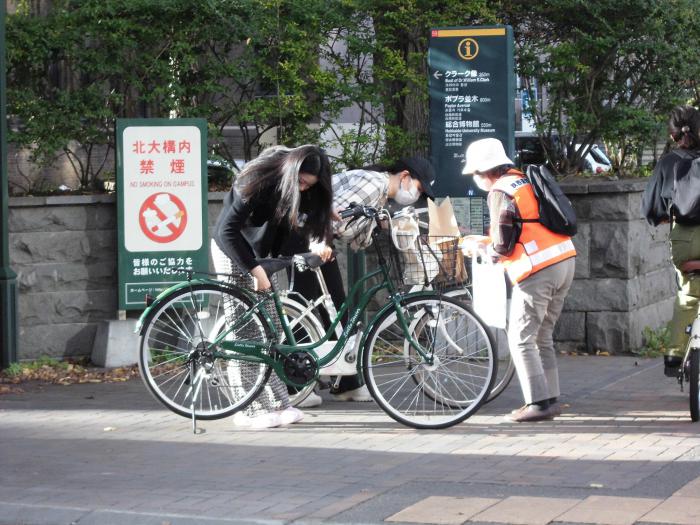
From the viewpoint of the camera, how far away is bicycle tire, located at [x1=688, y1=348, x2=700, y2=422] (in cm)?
748

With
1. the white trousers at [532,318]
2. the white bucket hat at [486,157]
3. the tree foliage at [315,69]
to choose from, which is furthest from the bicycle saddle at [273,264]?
the tree foliage at [315,69]

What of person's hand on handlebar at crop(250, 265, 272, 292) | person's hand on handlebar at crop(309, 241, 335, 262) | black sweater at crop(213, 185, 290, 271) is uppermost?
black sweater at crop(213, 185, 290, 271)

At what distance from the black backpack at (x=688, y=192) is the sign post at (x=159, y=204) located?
3.94 m

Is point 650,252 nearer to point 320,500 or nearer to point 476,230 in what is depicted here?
point 476,230

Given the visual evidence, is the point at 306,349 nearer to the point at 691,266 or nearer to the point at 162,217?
the point at 691,266

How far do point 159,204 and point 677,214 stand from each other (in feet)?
13.7

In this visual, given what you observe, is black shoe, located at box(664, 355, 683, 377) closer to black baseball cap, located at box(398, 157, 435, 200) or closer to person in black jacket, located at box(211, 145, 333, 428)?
black baseball cap, located at box(398, 157, 435, 200)

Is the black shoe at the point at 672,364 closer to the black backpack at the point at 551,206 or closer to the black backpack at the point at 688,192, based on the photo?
the black backpack at the point at 688,192

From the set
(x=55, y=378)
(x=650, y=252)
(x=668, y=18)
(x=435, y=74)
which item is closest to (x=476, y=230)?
(x=435, y=74)

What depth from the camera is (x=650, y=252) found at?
37.3 ft

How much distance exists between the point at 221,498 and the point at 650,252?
6555 millimetres

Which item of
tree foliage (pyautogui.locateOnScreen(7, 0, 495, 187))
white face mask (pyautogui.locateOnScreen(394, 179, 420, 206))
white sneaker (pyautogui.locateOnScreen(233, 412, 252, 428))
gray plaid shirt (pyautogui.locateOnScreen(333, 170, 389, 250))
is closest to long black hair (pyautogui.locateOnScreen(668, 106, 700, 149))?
white face mask (pyautogui.locateOnScreen(394, 179, 420, 206))

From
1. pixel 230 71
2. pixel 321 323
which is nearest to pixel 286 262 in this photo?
pixel 321 323

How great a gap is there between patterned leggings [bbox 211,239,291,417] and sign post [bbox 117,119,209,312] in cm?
255
